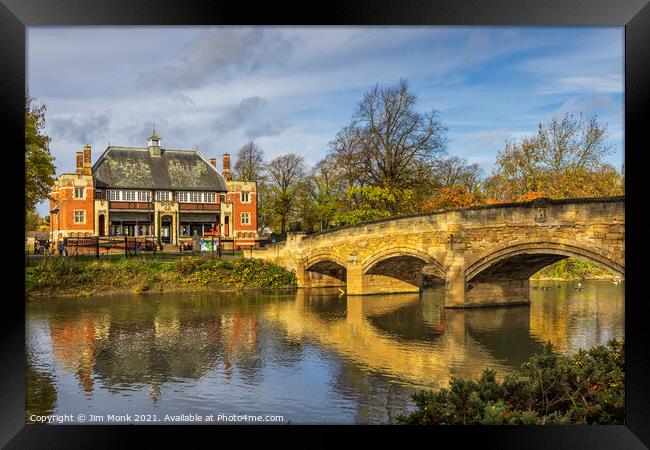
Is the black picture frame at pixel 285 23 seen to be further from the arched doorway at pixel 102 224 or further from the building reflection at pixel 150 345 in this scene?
the arched doorway at pixel 102 224

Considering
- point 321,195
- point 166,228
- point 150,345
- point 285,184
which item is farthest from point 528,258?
point 166,228

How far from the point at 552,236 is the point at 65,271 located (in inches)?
616

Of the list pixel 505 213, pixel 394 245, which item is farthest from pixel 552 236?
pixel 394 245

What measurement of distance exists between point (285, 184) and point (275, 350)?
70.4 feet

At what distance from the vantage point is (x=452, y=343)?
11.1 metres

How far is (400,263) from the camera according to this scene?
18.8 m

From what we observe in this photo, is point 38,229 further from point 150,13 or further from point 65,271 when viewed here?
point 150,13

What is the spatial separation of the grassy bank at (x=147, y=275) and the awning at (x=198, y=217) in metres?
12.2

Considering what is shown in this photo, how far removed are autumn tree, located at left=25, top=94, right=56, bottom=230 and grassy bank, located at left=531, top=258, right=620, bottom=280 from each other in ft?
64.6

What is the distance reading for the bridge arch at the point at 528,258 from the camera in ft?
37.9

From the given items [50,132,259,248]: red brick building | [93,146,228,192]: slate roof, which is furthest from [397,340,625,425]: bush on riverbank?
[93,146,228,192]: slate roof

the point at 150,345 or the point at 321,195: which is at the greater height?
the point at 321,195

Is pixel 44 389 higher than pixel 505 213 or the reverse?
the reverse

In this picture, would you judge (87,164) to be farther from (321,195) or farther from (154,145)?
(321,195)
